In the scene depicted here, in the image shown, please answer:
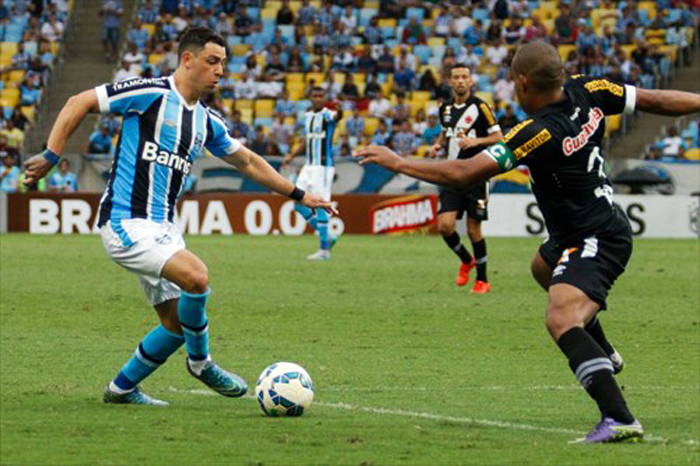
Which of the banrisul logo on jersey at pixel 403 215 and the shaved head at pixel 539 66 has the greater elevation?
the shaved head at pixel 539 66

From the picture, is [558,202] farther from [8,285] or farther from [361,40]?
[361,40]

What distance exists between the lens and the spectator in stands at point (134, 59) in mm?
36688

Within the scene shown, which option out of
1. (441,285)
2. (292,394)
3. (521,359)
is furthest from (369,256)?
(292,394)

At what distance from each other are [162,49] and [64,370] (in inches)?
1106

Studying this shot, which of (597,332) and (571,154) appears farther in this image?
(597,332)

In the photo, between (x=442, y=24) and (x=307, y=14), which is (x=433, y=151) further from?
(x=307, y=14)

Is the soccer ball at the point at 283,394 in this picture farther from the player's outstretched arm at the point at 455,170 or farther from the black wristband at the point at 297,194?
the player's outstretched arm at the point at 455,170

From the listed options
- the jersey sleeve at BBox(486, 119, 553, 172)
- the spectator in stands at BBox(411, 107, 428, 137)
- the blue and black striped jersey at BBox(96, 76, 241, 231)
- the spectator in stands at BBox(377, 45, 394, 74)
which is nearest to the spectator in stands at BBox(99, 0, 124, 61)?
the spectator in stands at BBox(377, 45, 394, 74)

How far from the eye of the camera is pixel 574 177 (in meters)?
7.45

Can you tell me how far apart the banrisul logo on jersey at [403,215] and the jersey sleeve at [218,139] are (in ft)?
67.8

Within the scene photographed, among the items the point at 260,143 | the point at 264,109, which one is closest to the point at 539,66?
the point at 260,143

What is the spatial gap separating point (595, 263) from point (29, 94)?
30706 mm

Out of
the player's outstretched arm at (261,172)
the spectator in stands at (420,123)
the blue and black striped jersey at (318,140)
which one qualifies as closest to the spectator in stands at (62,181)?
the spectator in stands at (420,123)

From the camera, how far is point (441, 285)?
676 inches
